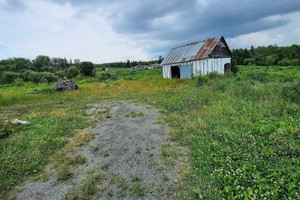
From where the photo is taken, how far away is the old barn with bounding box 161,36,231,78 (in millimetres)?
14287

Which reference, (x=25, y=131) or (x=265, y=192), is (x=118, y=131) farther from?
(x=265, y=192)

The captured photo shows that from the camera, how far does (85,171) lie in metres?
3.25

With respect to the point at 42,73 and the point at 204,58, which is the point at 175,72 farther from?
the point at 42,73

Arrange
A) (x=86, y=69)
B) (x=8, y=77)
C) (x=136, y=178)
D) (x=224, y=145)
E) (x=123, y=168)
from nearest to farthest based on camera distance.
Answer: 1. (x=136, y=178)
2. (x=123, y=168)
3. (x=224, y=145)
4. (x=8, y=77)
5. (x=86, y=69)

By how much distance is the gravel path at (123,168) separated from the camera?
8.71 ft

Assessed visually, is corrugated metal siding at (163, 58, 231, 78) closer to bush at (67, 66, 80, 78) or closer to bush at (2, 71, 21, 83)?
bush at (67, 66, 80, 78)

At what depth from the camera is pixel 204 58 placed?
14.1 m

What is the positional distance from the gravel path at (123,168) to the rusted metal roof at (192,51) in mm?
11854

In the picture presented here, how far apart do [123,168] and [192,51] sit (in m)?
15.5

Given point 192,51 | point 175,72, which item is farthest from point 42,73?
point 192,51

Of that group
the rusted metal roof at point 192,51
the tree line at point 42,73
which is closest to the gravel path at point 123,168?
the rusted metal roof at point 192,51


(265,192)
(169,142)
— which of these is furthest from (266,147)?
(169,142)

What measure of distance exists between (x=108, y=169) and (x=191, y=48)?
16416 mm

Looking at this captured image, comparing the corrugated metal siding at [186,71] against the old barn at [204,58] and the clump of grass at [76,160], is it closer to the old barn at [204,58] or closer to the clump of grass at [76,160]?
the old barn at [204,58]
